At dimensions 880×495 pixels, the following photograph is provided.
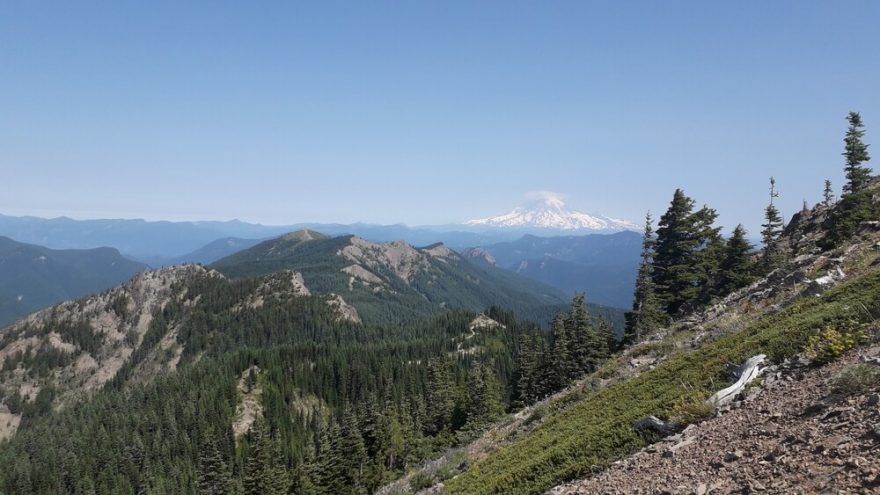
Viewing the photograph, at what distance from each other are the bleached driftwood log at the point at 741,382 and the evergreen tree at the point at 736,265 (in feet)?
124

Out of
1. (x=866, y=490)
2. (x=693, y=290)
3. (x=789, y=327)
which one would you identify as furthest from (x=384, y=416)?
(x=866, y=490)

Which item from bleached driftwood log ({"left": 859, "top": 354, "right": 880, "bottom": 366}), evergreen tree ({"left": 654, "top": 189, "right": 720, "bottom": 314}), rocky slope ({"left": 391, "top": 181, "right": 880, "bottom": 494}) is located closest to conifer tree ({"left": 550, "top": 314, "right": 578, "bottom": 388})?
evergreen tree ({"left": 654, "top": 189, "right": 720, "bottom": 314})

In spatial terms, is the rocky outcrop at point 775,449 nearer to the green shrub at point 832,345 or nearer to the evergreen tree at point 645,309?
the green shrub at point 832,345

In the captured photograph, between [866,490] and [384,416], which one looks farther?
[384,416]

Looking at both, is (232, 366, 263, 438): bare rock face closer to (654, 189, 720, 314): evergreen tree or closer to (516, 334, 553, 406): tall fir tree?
(516, 334, 553, 406): tall fir tree

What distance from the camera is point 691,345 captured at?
27.3 metres

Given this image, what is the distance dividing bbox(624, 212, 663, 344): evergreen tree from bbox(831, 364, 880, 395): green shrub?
37794mm

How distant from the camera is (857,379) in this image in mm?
11367

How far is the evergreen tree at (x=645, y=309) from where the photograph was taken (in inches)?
1966

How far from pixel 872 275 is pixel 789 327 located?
20.1 ft

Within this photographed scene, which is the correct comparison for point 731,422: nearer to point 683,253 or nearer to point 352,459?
point 683,253

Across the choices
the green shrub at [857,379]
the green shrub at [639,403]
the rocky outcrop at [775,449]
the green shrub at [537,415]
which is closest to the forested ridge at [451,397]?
the green shrub at [639,403]

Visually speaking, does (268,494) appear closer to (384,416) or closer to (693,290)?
(384,416)

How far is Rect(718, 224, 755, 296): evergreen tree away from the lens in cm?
4844
